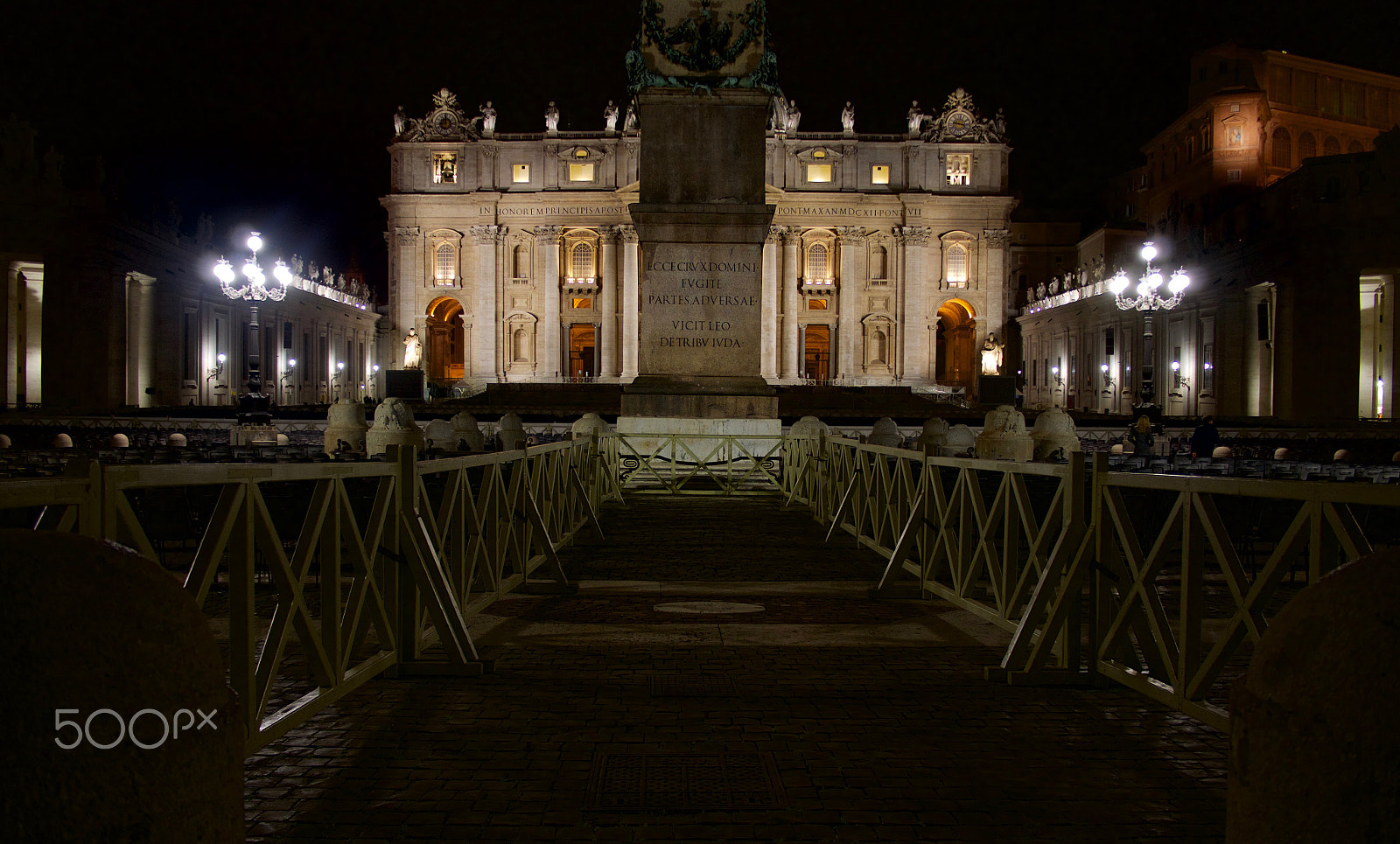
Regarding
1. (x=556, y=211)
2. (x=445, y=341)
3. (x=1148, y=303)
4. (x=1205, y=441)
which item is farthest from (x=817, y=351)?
(x=1205, y=441)

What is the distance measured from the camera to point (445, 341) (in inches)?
3578

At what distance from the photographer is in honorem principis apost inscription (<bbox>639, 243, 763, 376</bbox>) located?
1808cm

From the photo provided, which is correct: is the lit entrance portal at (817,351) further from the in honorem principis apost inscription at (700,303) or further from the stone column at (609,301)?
the in honorem principis apost inscription at (700,303)

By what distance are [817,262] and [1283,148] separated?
114 ft

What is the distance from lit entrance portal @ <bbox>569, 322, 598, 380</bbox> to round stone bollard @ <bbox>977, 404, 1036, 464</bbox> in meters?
68.3

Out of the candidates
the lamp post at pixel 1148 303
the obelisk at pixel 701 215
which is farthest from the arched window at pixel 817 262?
the obelisk at pixel 701 215

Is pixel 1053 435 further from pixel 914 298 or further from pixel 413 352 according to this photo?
pixel 914 298

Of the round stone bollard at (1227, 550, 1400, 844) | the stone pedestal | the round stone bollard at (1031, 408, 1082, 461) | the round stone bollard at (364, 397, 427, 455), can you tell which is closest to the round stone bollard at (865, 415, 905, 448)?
the round stone bollard at (1031, 408, 1082, 461)

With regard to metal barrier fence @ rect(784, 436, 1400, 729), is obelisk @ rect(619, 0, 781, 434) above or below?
above

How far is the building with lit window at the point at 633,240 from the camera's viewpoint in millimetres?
78938

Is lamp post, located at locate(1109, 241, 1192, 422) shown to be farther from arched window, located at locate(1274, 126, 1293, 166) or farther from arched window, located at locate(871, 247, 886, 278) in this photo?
arched window, located at locate(871, 247, 886, 278)

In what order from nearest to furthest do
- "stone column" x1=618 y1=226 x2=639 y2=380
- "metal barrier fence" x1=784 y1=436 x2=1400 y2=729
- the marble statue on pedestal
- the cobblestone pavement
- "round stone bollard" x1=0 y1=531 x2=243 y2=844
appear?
1. "round stone bollard" x1=0 y1=531 x2=243 y2=844
2. the cobblestone pavement
3. "metal barrier fence" x1=784 y1=436 x2=1400 y2=729
4. the marble statue on pedestal
5. "stone column" x1=618 y1=226 x2=639 y2=380

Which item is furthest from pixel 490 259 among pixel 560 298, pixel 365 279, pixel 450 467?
pixel 450 467

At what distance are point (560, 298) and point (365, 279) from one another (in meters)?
39.5
